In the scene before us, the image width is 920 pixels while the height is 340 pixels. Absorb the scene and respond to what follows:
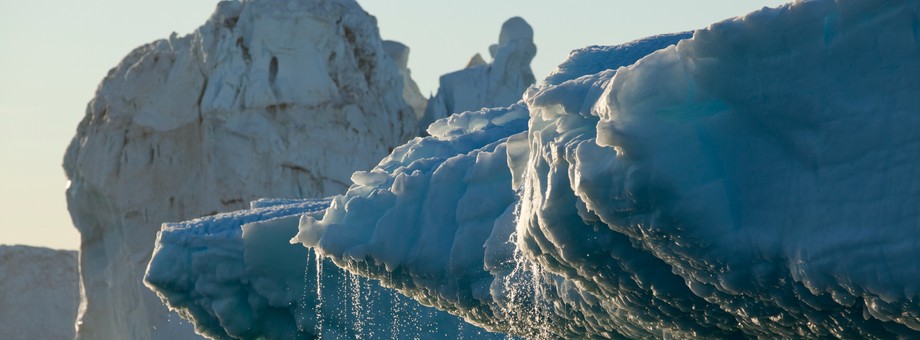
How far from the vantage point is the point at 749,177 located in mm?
6484

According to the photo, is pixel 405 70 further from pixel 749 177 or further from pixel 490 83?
pixel 749 177

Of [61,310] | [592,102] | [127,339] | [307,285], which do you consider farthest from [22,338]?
[592,102]

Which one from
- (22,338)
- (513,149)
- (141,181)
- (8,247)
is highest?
(513,149)

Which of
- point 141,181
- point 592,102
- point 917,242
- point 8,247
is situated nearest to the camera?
point 917,242

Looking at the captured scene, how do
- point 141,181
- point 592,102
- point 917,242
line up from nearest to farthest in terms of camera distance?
point 917,242, point 592,102, point 141,181

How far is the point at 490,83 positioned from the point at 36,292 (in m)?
12.7

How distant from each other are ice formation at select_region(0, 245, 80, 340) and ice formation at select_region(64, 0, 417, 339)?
9.26 meters

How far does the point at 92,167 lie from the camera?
23.9 m

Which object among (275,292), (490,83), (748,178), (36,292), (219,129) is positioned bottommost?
(36,292)

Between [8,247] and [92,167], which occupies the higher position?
[92,167]

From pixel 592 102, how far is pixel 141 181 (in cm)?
1760

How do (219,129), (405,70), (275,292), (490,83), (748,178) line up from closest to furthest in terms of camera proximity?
(748,178) → (275,292) → (219,129) → (490,83) → (405,70)

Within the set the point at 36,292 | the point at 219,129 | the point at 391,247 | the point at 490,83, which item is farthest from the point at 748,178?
the point at 36,292

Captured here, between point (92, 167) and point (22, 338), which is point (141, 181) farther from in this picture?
point (22, 338)
